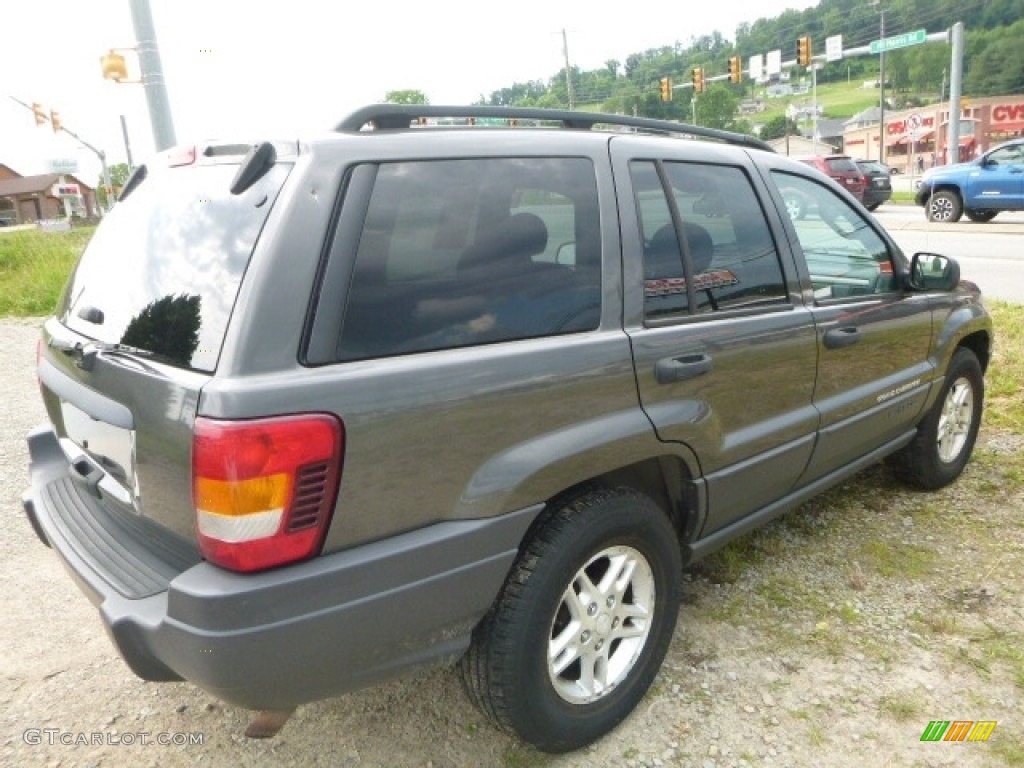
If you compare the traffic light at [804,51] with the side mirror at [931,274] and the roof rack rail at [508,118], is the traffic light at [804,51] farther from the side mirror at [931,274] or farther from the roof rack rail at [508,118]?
the roof rack rail at [508,118]

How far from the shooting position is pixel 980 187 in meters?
15.8

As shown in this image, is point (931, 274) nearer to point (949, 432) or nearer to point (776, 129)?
point (949, 432)

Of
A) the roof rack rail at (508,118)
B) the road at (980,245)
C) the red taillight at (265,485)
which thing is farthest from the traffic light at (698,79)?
the red taillight at (265,485)

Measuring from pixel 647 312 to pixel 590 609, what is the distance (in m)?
0.88

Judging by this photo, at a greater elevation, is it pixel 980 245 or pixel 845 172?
pixel 845 172

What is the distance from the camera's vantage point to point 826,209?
3.33 metres

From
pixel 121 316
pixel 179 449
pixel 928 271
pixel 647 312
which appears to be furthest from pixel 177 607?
pixel 928 271

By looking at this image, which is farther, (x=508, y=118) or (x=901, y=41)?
(x=901, y=41)

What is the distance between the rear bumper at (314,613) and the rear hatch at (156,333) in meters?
0.18

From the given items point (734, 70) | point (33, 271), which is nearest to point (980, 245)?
point (33, 271)

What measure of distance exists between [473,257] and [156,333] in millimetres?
A: 819

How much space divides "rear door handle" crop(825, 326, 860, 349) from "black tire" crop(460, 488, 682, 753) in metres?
1.08

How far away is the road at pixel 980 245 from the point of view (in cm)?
934

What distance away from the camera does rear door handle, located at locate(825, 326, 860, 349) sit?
117 inches
